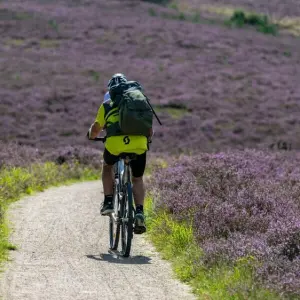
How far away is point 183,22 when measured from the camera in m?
61.9

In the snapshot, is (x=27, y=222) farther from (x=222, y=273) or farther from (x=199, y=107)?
(x=199, y=107)

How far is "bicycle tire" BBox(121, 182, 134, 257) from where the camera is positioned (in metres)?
8.23

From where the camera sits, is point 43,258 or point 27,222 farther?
point 27,222

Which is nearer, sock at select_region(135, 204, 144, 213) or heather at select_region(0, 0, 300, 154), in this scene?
sock at select_region(135, 204, 144, 213)

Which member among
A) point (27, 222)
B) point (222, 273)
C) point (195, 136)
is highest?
point (222, 273)

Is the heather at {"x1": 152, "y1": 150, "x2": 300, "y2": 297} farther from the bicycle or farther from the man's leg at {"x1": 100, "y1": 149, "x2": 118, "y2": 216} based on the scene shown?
the man's leg at {"x1": 100, "y1": 149, "x2": 118, "y2": 216}

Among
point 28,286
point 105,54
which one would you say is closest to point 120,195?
point 28,286

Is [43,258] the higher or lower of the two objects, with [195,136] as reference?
higher

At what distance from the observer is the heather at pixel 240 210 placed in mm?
6684

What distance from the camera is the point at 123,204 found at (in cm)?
845

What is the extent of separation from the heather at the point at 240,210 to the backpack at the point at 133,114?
128cm

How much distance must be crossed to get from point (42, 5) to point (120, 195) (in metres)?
56.1

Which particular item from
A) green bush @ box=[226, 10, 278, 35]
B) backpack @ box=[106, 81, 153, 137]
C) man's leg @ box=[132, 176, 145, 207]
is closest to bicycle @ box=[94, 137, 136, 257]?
man's leg @ box=[132, 176, 145, 207]

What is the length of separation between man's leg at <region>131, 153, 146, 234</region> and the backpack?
13.0 inches
